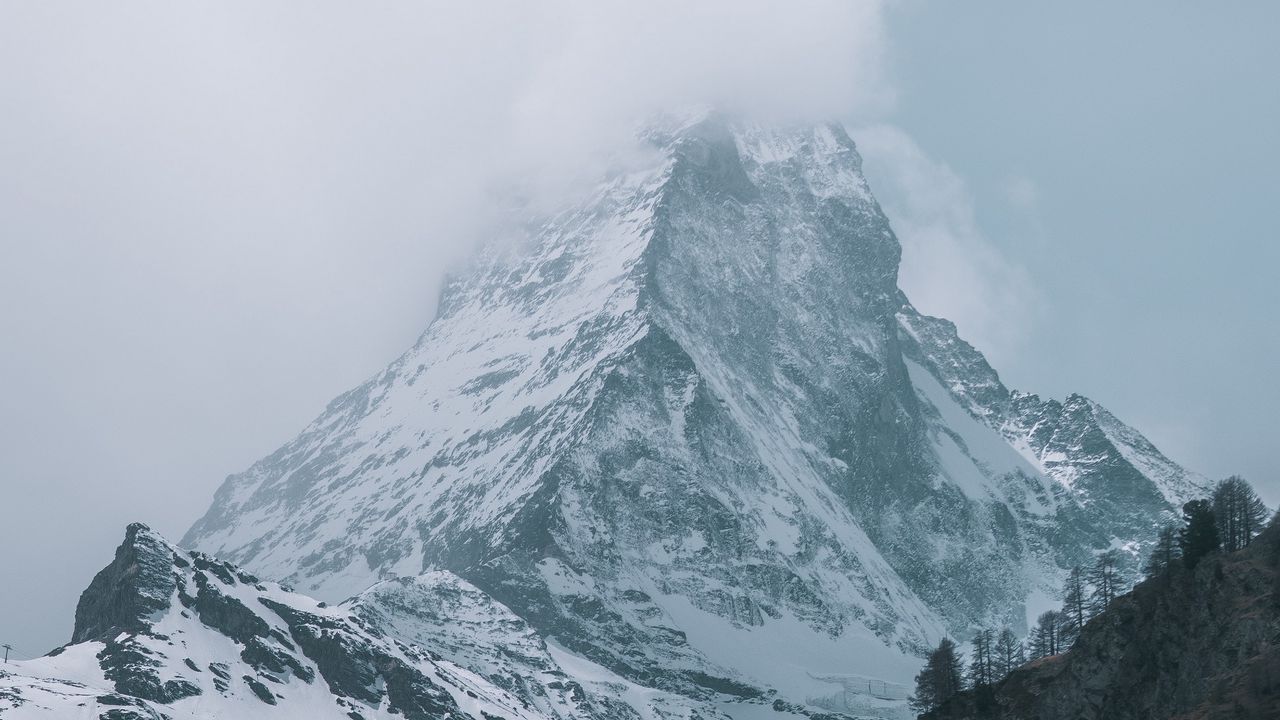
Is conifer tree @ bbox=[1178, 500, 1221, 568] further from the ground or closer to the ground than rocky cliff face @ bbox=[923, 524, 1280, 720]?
further from the ground

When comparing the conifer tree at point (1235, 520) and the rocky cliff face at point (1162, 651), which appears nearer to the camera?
the rocky cliff face at point (1162, 651)

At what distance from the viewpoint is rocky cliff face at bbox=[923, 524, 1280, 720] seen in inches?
6427

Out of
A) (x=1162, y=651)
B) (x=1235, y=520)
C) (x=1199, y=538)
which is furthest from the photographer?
(x=1235, y=520)

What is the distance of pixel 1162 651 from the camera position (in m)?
175

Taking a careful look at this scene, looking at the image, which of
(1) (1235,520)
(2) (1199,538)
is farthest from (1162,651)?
(1) (1235,520)

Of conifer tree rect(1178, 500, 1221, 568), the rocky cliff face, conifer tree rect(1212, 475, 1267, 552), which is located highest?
conifer tree rect(1212, 475, 1267, 552)

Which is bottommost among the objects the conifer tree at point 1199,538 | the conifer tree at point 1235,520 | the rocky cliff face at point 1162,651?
the rocky cliff face at point 1162,651

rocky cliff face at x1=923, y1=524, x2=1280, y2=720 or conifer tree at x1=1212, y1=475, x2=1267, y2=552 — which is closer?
rocky cliff face at x1=923, y1=524, x2=1280, y2=720

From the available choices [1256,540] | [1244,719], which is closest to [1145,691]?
[1256,540]

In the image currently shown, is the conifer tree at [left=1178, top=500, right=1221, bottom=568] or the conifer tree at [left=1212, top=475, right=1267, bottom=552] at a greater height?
the conifer tree at [left=1212, top=475, right=1267, bottom=552]

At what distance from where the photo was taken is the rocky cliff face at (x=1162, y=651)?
536ft

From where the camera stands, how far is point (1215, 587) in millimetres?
171875

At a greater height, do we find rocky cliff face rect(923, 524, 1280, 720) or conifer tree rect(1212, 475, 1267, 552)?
conifer tree rect(1212, 475, 1267, 552)

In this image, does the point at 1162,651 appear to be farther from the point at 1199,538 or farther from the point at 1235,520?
the point at 1235,520
